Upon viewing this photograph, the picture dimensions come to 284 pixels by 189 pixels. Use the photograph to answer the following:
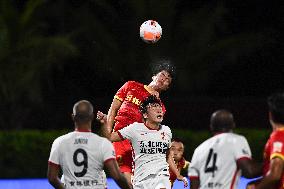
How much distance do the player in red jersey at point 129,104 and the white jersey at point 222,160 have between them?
11.6ft

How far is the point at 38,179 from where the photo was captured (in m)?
20.4

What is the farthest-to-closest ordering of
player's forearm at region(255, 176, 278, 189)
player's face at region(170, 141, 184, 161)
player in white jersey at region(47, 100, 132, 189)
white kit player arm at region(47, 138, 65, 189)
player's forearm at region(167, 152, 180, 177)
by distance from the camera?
player's face at region(170, 141, 184, 161), player's forearm at region(167, 152, 180, 177), white kit player arm at region(47, 138, 65, 189), player in white jersey at region(47, 100, 132, 189), player's forearm at region(255, 176, 278, 189)

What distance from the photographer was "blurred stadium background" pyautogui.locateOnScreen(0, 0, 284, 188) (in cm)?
2444

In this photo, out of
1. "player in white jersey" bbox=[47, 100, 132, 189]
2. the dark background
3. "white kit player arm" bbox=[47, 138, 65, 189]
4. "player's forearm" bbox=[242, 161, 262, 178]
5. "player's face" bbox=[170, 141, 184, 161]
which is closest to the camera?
"player's forearm" bbox=[242, 161, 262, 178]

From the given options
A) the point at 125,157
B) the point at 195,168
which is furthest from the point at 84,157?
the point at 125,157

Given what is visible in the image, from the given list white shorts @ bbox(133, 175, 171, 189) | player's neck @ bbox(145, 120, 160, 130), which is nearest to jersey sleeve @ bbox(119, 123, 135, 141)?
player's neck @ bbox(145, 120, 160, 130)

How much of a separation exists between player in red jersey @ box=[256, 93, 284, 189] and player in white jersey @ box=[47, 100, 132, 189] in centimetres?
140

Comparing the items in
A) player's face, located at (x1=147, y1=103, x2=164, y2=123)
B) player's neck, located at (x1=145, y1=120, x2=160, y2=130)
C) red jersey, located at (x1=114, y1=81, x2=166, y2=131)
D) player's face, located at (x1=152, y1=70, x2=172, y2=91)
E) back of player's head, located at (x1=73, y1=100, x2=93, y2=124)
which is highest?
player's face, located at (x1=152, y1=70, x2=172, y2=91)

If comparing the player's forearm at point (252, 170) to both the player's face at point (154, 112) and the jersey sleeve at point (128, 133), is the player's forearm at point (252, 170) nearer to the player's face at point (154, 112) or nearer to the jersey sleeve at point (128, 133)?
the player's face at point (154, 112)

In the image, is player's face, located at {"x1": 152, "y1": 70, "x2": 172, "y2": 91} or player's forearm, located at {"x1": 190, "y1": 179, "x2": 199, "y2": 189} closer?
player's forearm, located at {"x1": 190, "y1": 179, "x2": 199, "y2": 189}

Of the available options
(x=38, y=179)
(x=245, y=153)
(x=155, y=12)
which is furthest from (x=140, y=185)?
(x=155, y=12)

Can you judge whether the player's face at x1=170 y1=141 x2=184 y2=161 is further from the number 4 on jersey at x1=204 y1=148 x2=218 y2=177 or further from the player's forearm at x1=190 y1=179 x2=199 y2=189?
the number 4 on jersey at x1=204 y1=148 x2=218 y2=177

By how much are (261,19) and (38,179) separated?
1327 cm

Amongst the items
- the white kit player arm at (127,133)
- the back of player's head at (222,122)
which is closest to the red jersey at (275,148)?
the back of player's head at (222,122)
